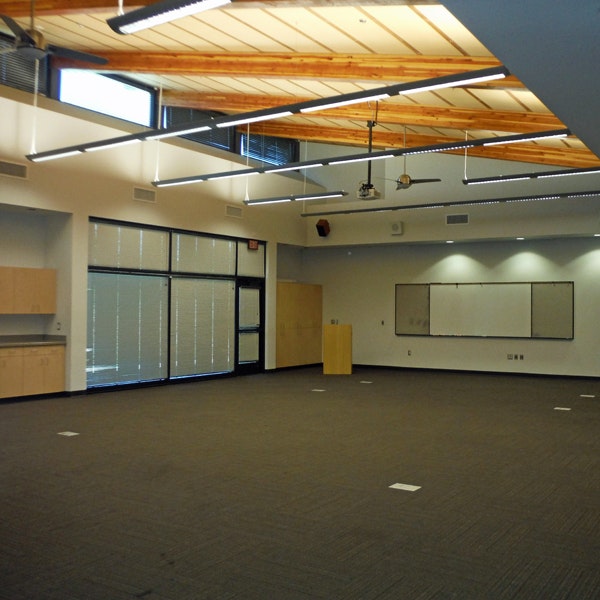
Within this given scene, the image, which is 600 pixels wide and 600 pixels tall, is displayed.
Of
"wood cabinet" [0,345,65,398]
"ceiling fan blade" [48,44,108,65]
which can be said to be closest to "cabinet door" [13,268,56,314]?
"wood cabinet" [0,345,65,398]

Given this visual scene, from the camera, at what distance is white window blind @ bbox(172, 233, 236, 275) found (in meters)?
11.8

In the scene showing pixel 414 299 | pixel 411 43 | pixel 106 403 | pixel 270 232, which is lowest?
pixel 106 403

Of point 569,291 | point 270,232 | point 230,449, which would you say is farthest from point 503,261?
point 230,449

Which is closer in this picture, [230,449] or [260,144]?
[230,449]

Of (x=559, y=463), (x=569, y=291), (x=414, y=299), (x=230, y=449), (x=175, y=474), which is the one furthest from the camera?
(x=414, y=299)

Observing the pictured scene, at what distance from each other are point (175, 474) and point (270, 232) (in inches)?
361

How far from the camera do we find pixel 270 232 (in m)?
14.1

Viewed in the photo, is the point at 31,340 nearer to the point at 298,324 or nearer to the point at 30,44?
the point at 30,44

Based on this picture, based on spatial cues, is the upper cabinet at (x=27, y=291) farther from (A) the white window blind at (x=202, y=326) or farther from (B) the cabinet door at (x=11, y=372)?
(A) the white window blind at (x=202, y=326)

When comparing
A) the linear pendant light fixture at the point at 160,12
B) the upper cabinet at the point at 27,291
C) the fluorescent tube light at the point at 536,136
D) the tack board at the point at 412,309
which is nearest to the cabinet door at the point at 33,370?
the upper cabinet at the point at 27,291

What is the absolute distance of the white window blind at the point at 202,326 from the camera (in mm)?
11805

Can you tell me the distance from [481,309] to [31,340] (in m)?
9.14

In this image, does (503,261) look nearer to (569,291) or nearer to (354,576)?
(569,291)

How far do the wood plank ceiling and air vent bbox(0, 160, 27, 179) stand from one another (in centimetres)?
172
